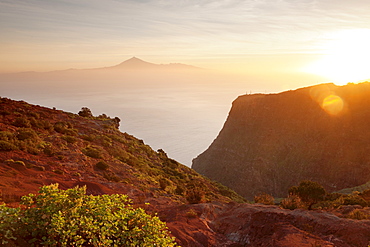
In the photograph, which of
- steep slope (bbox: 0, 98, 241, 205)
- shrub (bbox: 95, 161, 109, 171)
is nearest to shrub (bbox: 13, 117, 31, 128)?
steep slope (bbox: 0, 98, 241, 205)

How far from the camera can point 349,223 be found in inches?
412

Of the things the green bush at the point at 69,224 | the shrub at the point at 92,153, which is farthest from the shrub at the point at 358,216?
the shrub at the point at 92,153

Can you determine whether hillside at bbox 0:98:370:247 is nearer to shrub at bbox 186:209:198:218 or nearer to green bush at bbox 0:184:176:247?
shrub at bbox 186:209:198:218

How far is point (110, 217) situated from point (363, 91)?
84.9 m

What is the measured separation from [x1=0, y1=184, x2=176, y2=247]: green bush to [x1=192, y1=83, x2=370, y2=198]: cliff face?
64.5 meters

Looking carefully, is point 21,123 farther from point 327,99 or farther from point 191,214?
point 327,99

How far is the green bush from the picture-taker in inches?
211

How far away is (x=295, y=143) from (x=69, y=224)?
73.7m

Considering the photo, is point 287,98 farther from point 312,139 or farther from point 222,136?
point 222,136

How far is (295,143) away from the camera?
2758 inches

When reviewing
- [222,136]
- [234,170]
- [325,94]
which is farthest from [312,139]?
[222,136]

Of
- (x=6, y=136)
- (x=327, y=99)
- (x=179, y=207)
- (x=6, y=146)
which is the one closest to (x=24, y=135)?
(x=6, y=136)

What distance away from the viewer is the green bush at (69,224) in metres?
5.36

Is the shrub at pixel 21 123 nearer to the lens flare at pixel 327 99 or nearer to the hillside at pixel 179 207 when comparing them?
the hillside at pixel 179 207
